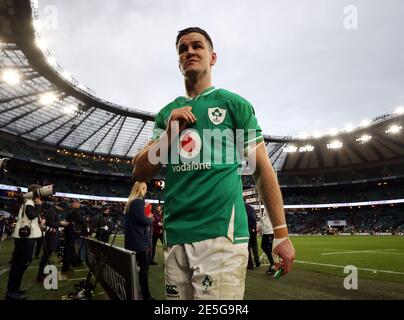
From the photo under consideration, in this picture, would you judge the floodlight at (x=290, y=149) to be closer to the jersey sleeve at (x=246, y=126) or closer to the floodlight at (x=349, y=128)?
the floodlight at (x=349, y=128)

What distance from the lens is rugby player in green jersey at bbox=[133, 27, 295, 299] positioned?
164 centimetres

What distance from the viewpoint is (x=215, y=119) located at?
187 cm

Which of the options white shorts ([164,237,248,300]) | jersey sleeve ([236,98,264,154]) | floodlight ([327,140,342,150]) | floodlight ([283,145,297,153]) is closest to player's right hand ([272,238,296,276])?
white shorts ([164,237,248,300])

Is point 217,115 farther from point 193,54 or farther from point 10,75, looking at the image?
point 10,75

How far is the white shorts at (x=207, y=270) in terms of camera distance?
159 cm

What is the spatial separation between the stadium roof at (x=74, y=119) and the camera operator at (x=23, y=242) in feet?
59.0

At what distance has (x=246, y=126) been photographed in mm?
Answer: 1876

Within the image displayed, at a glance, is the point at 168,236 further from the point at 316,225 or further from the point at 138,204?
the point at 316,225

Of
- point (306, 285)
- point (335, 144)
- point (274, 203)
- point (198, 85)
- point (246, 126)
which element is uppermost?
point (335, 144)

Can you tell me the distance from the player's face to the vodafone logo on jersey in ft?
1.55

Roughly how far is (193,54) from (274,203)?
112cm

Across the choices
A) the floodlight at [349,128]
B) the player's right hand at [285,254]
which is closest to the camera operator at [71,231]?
the player's right hand at [285,254]

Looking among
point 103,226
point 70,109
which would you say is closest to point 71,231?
point 103,226
